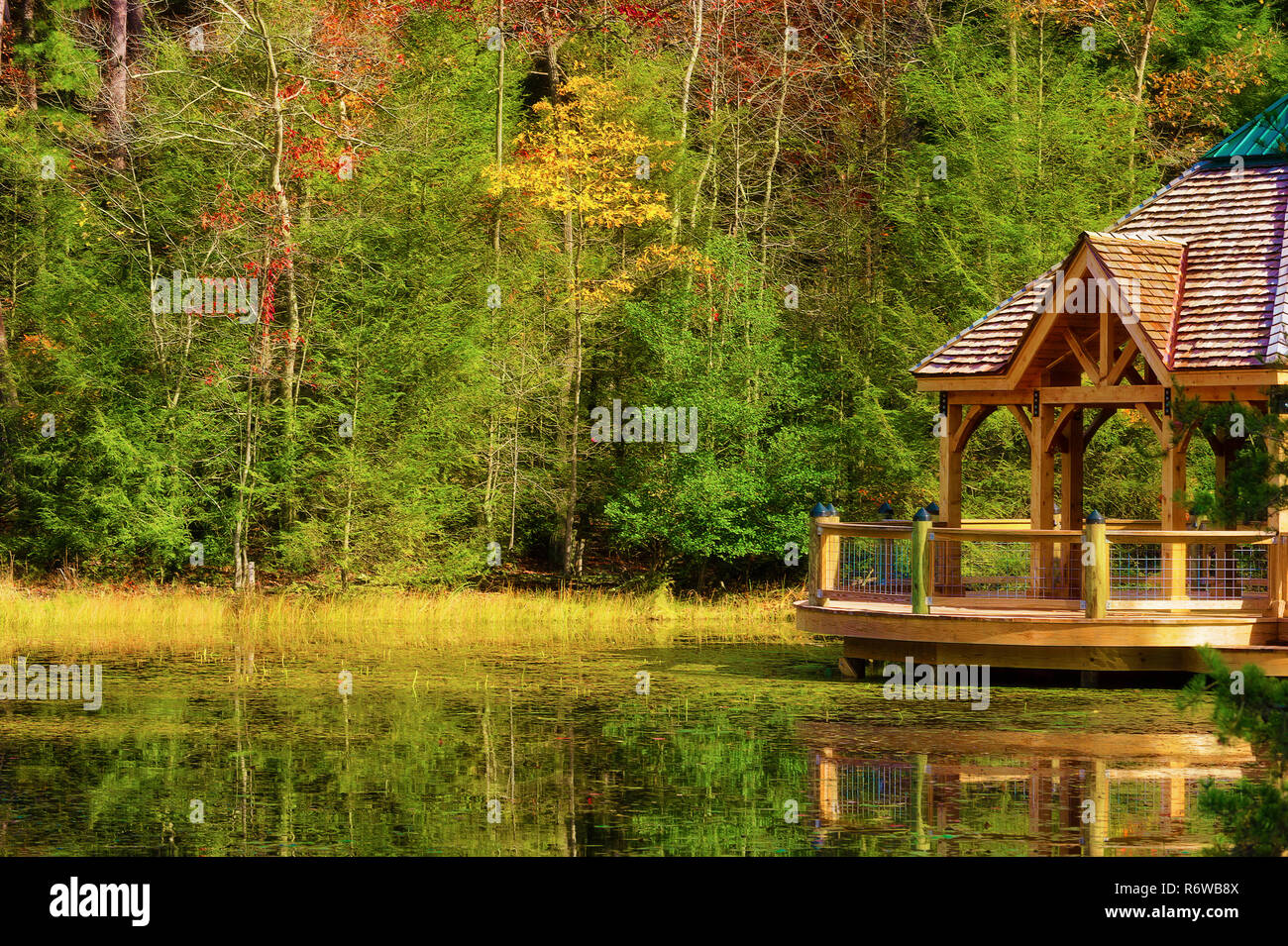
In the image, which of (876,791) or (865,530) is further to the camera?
(865,530)

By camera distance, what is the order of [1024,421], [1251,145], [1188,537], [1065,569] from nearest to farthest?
[1188,537]
[1065,569]
[1024,421]
[1251,145]

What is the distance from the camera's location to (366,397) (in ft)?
88.7

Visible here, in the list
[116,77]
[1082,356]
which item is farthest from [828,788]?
[116,77]

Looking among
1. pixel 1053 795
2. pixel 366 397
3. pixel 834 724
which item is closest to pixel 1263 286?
pixel 834 724

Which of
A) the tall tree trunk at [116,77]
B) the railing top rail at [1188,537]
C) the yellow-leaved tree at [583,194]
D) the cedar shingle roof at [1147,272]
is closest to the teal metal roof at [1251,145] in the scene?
the cedar shingle roof at [1147,272]

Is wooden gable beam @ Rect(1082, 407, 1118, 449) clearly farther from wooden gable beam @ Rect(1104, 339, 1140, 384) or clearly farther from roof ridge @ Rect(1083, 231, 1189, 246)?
wooden gable beam @ Rect(1104, 339, 1140, 384)

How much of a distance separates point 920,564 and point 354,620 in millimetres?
9170

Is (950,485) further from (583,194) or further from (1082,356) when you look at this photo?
(583,194)

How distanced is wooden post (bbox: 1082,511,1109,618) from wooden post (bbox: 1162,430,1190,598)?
71cm

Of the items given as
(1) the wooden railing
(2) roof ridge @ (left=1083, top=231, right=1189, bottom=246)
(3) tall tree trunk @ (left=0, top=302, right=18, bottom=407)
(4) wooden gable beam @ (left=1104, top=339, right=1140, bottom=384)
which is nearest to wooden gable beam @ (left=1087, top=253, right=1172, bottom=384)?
(4) wooden gable beam @ (left=1104, top=339, right=1140, bottom=384)

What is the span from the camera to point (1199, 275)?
19.5 metres

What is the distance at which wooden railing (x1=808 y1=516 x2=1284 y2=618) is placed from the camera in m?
17.4

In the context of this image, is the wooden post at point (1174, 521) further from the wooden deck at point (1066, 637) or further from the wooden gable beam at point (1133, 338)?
the wooden gable beam at point (1133, 338)
